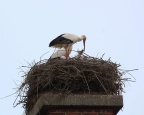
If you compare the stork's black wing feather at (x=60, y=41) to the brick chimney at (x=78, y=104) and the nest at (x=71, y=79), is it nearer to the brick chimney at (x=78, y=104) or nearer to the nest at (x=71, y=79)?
the nest at (x=71, y=79)

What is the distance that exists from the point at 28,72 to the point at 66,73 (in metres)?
1.16

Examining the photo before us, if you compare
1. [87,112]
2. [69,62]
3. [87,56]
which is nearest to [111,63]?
[87,56]

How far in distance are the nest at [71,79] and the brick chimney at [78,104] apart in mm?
172

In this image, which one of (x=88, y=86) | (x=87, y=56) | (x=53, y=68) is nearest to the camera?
(x=88, y=86)

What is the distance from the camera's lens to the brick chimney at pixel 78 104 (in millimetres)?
3617

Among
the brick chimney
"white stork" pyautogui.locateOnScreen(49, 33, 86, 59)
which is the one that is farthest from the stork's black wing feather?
the brick chimney

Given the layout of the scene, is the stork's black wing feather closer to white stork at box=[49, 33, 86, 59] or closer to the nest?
white stork at box=[49, 33, 86, 59]

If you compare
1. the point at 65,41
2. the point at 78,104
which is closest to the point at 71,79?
the point at 78,104

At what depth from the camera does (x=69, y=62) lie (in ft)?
15.8

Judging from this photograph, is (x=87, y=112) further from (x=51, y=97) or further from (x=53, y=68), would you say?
(x=53, y=68)

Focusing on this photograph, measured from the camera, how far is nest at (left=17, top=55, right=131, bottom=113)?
4.16m

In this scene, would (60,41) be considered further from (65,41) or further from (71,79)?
(71,79)

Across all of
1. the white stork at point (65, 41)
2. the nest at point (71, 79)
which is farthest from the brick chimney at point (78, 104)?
the white stork at point (65, 41)

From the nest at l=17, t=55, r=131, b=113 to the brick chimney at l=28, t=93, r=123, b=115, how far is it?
0.17 meters
